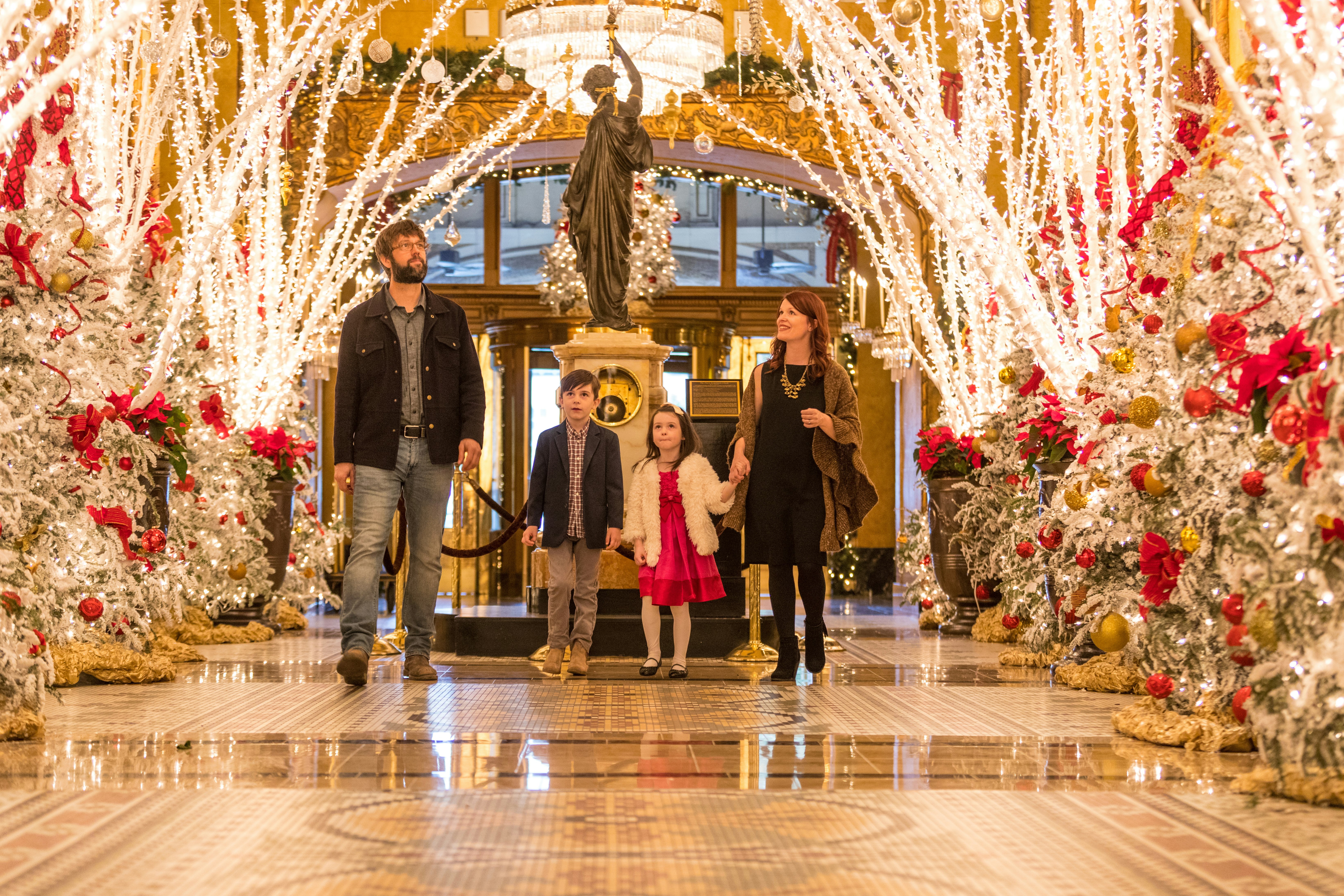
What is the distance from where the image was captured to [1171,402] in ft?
11.9

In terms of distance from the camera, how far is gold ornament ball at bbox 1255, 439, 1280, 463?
2.94 metres

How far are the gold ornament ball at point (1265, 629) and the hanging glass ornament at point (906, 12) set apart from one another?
3353mm

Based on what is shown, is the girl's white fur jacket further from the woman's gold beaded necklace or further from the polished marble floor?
the polished marble floor

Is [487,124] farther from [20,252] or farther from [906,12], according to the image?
[20,252]

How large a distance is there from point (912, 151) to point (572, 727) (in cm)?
286

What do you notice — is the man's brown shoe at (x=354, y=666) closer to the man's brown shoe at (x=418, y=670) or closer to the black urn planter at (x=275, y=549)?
the man's brown shoe at (x=418, y=670)

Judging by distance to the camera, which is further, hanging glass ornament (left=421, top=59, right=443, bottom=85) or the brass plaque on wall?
hanging glass ornament (left=421, top=59, right=443, bottom=85)

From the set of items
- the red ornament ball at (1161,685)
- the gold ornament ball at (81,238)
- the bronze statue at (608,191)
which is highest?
the bronze statue at (608,191)

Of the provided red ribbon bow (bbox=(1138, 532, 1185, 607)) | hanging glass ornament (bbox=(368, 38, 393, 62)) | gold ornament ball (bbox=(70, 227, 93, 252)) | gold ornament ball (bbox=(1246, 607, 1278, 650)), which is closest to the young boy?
gold ornament ball (bbox=(70, 227, 93, 252))

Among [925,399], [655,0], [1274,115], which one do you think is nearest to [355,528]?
[1274,115]

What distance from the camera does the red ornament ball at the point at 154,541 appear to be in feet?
16.3

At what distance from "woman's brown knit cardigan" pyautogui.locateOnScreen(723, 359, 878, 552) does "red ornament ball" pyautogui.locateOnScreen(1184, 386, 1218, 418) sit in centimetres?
151

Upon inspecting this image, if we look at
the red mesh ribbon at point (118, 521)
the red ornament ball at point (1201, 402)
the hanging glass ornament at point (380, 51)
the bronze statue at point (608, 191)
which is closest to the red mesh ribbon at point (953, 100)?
the bronze statue at point (608, 191)

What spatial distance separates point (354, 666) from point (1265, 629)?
2.89 m
